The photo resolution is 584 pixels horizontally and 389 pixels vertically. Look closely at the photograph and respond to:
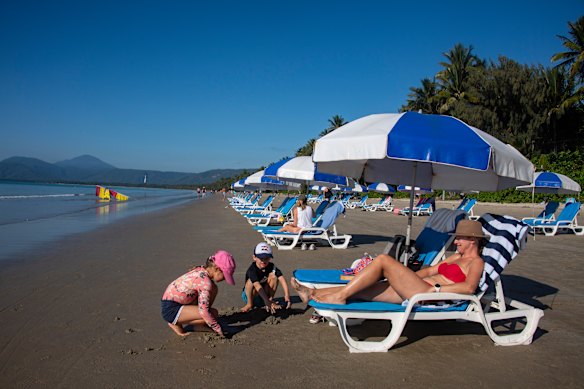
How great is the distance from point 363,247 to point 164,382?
25.0 ft

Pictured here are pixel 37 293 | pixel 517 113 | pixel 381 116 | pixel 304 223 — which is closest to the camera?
pixel 381 116

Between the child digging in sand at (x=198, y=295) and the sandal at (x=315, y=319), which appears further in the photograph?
the sandal at (x=315, y=319)

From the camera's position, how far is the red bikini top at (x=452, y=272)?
4.12 meters

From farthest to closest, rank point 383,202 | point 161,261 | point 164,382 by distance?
point 383,202 < point 161,261 < point 164,382

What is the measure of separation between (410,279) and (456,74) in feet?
152

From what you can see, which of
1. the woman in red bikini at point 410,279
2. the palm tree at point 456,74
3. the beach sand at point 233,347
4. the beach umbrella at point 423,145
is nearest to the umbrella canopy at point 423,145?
the beach umbrella at point 423,145

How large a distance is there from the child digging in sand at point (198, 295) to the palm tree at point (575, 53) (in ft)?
123

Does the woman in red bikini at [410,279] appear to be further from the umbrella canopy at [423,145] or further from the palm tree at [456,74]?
the palm tree at [456,74]

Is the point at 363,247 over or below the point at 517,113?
below

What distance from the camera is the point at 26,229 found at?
13602mm

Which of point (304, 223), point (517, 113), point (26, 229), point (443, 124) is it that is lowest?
point (26, 229)

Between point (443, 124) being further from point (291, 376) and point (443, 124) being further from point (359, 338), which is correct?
point (291, 376)

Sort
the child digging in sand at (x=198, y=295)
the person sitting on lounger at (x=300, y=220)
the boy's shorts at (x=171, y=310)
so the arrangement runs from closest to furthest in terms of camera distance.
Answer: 1. the child digging in sand at (x=198, y=295)
2. the boy's shorts at (x=171, y=310)
3. the person sitting on lounger at (x=300, y=220)

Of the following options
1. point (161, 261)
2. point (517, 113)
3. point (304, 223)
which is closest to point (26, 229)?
point (161, 261)
